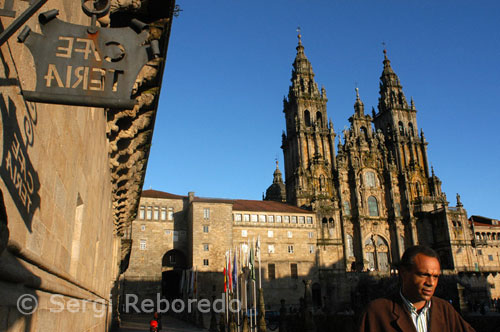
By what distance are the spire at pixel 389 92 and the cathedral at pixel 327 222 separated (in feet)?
0.71

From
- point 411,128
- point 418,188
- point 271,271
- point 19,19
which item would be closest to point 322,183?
point 418,188

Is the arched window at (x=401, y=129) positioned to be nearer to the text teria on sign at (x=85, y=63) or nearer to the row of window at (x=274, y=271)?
the row of window at (x=274, y=271)

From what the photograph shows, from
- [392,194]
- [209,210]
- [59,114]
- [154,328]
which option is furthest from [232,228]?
[59,114]

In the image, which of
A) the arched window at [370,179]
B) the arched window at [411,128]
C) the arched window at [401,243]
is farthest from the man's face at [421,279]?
the arched window at [411,128]

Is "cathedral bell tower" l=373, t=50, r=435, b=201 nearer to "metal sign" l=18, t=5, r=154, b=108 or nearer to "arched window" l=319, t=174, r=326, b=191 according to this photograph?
"arched window" l=319, t=174, r=326, b=191

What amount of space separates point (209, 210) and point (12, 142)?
5011 cm

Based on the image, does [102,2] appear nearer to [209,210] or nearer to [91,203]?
[91,203]

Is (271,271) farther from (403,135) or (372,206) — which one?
(403,135)

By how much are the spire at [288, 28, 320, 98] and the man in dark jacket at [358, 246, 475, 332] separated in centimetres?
6945

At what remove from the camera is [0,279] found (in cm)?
322

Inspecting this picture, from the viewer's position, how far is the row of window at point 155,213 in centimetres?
5175

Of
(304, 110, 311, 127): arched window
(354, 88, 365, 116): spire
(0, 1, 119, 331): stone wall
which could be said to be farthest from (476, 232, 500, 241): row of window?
(0, 1, 119, 331): stone wall

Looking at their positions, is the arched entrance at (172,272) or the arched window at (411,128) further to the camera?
the arched window at (411,128)

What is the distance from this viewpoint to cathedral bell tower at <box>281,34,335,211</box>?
64812 mm
